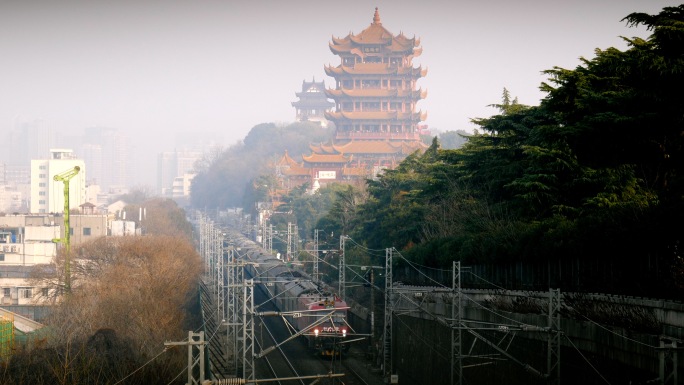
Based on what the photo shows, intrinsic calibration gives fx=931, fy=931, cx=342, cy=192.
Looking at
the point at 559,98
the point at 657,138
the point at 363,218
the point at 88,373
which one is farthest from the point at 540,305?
the point at 363,218

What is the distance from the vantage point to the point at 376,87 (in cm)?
12744

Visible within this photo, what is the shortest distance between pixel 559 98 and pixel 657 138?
4.20 meters

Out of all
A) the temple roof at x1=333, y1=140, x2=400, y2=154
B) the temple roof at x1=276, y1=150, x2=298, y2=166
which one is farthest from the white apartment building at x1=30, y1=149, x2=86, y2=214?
the temple roof at x1=333, y1=140, x2=400, y2=154

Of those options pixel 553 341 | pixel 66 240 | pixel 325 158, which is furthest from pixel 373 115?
pixel 553 341

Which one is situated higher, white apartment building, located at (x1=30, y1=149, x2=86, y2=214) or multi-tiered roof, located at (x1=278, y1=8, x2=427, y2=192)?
multi-tiered roof, located at (x1=278, y1=8, x2=427, y2=192)

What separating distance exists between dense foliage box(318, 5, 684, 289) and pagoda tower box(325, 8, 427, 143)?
85075 mm

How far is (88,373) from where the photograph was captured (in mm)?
23250

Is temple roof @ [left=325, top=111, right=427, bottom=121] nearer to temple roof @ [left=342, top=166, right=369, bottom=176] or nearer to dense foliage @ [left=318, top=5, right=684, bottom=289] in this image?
temple roof @ [left=342, top=166, right=369, bottom=176]

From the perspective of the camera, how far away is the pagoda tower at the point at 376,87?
405ft

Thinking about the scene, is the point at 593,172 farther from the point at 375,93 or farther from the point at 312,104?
the point at 312,104

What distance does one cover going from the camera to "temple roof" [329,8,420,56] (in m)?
128

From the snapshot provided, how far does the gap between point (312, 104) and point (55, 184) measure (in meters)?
67.1

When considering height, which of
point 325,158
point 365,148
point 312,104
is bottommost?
point 325,158

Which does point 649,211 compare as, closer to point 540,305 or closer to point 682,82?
point 540,305
